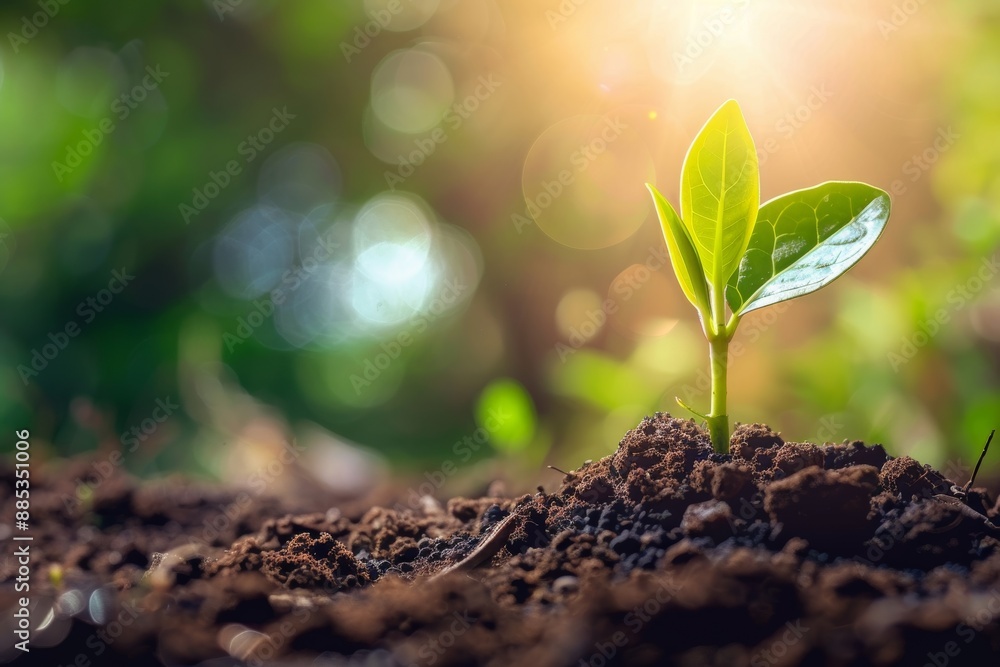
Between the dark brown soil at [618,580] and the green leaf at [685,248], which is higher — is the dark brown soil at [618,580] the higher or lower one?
the lower one

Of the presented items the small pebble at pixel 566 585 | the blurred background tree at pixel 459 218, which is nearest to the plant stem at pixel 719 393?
the small pebble at pixel 566 585

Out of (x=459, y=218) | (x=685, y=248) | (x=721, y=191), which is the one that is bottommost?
(x=685, y=248)

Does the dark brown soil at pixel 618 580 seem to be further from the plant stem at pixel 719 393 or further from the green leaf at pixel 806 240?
the green leaf at pixel 806 240

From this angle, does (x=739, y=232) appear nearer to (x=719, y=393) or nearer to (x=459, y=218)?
(x=719, y=393)

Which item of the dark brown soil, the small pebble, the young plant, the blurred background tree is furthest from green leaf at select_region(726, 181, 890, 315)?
the blurred background tree

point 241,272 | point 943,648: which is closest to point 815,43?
point 943,648

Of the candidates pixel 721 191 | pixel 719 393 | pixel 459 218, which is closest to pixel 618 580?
pixel 719 393
